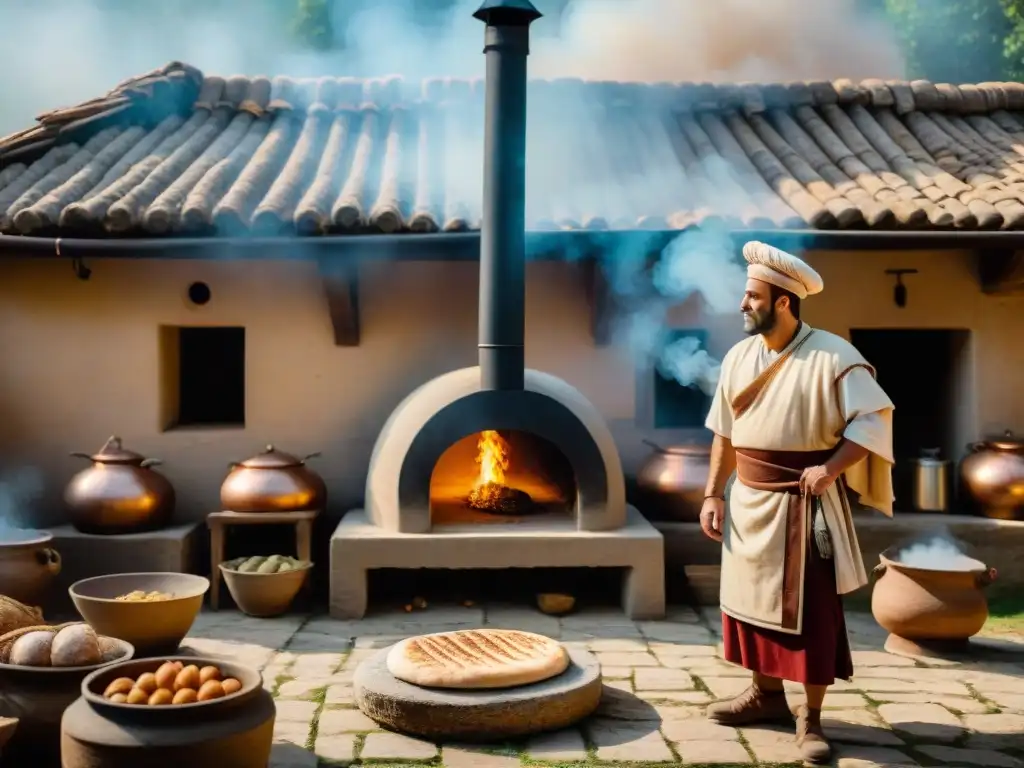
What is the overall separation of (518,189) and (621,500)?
231 centimetres

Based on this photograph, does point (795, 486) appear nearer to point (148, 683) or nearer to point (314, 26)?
point (148, 683)

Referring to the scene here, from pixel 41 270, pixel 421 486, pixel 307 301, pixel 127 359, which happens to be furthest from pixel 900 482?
pixel 41 270

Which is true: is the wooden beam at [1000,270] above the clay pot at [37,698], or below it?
above

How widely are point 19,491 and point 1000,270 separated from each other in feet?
26.9

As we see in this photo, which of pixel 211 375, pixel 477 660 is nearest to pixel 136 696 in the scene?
pixel 477 660

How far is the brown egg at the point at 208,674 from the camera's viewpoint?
12.8 feet

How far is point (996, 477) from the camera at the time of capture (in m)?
7.88

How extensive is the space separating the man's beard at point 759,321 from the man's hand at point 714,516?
915 millimetres

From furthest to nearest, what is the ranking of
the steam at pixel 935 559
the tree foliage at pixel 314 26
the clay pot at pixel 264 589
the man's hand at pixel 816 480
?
the tree foliage at pixel 314 26 < the clay pot at pixel 264 589 < the steam at pixel 935 559 < the man's hand at pixel 816 480

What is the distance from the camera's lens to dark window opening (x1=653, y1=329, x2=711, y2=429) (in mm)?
8695

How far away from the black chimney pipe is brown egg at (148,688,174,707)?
3.54 meters

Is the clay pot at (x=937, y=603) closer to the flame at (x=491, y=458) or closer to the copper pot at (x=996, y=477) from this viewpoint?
the copper pot at (x=996, y=477)

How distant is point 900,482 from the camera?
28.7 ft

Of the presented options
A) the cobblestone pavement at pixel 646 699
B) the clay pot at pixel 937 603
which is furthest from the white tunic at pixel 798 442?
the clay pot at pixel 937 603
